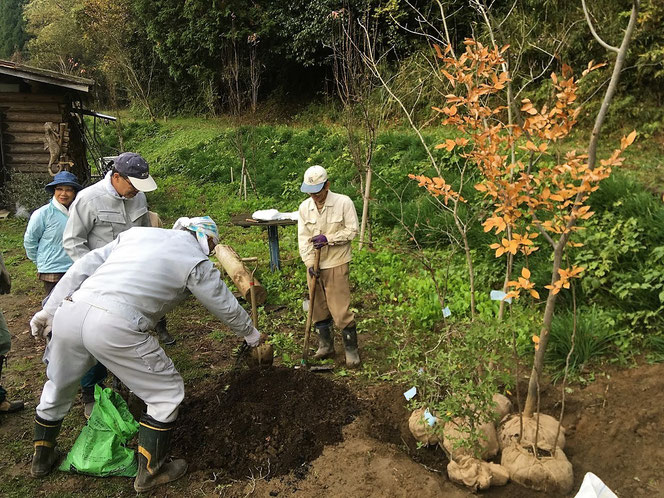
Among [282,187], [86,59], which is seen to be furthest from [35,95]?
[86,59]

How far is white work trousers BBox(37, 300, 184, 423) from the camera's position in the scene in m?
2.90

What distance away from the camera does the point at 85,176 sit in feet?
41.5

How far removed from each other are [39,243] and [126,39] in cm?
2285

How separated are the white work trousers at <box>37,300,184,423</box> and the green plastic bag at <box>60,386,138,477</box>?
208 millimetres

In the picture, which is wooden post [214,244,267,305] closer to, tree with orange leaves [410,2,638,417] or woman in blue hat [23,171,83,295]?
woman in blue hat [23,171,83,295]

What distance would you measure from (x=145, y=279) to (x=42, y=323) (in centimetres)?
90

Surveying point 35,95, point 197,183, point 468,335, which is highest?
point 35,95

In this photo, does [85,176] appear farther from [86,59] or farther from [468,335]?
[86,59]

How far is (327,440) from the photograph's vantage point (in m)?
3.49

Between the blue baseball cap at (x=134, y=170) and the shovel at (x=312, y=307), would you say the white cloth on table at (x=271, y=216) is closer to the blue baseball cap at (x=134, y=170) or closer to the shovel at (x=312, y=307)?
the shovel at (x=312, y=307)

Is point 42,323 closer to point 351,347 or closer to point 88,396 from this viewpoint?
point 88,396

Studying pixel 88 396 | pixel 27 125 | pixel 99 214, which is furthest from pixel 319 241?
pixel 27 125

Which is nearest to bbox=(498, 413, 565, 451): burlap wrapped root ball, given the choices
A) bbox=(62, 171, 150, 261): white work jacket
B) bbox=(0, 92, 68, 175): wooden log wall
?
bbox=(62, 171, 150, 261): white work jacket

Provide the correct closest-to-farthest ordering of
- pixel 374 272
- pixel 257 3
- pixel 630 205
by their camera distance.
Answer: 1. pixel 630 205
2. pixel 374 272
3. pixel 257 3
